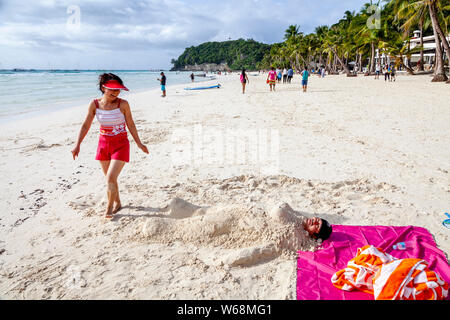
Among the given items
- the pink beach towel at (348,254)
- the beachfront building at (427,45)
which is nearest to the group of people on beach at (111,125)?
the pink beach towel at (348,254)

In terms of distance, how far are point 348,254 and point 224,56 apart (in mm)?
168889

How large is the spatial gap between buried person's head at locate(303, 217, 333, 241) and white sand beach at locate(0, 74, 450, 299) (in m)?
0.09

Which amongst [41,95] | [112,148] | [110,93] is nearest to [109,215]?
[112,148]

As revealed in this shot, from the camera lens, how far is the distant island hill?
14175 centimetres

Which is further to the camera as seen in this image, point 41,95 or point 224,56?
point 224,56

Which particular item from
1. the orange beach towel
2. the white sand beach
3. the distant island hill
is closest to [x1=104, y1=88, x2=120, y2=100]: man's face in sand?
the white sand beach

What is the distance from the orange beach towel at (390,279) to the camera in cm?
210

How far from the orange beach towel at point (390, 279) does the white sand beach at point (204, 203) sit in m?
0.54

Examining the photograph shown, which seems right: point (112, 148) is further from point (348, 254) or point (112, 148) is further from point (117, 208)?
point (348, 254)

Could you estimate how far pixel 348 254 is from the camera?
9.64ft

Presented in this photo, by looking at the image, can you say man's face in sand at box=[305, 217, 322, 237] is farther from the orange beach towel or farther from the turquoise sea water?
the turquoise sea water

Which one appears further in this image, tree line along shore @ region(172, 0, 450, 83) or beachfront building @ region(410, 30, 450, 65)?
beachfront building @ region(410, 30, 450, 65)

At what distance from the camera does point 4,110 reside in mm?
14164

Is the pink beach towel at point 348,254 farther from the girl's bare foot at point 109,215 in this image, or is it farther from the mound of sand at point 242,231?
the girl's bare foot at point 109,215
